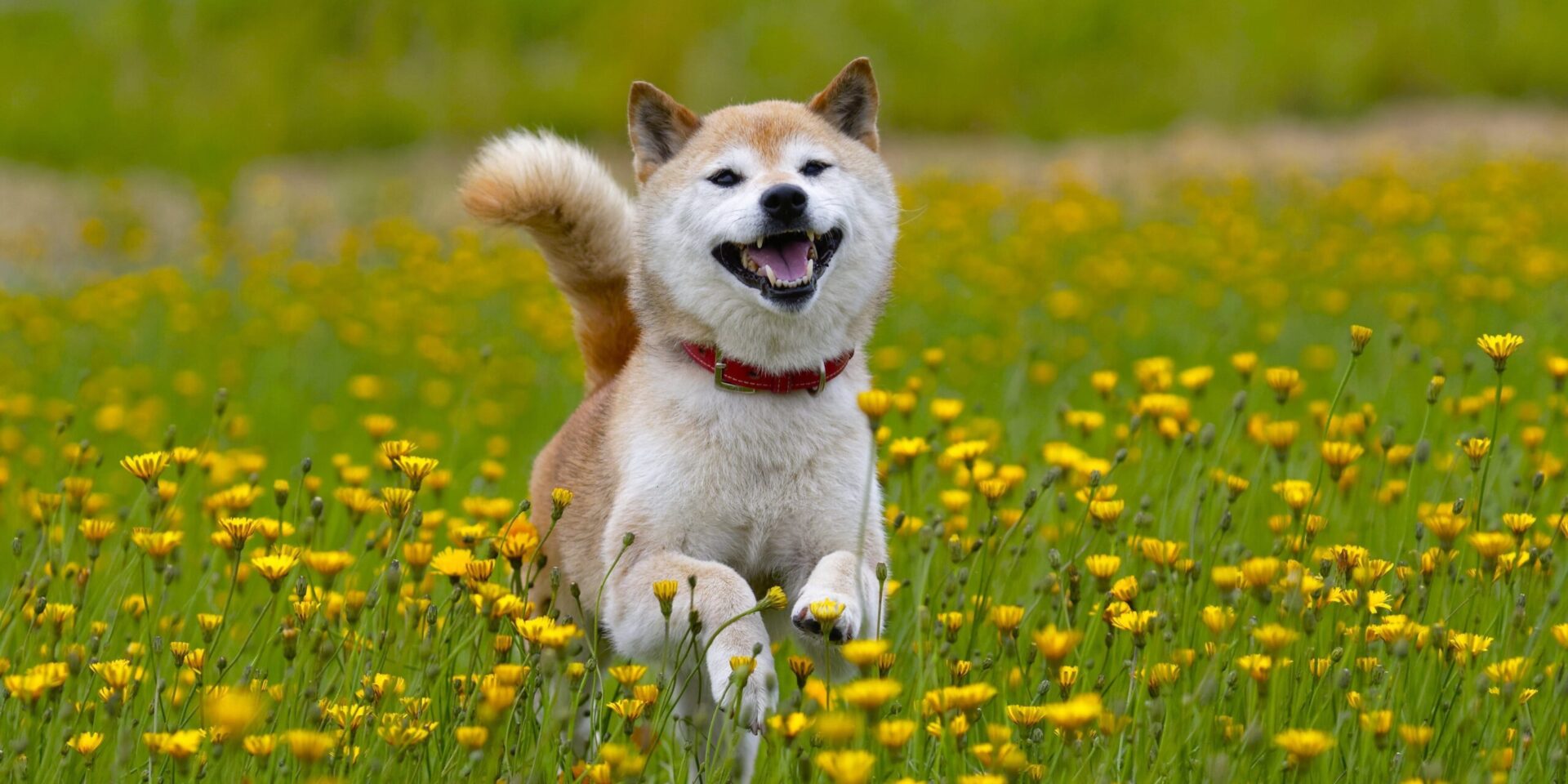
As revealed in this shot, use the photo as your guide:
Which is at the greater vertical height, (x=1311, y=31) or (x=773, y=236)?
(x=1311, y=31)

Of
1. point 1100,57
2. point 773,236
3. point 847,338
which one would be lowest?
point 847,338

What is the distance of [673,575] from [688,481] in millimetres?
276

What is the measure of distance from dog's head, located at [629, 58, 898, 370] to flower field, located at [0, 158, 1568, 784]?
0.44 meters

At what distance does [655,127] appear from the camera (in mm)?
4199

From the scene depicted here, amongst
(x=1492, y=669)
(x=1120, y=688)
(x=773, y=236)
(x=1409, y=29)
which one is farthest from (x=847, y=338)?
(x=1409, y=29)

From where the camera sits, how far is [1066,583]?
3.37m

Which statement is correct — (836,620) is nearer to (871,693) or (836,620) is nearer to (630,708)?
(630,708)

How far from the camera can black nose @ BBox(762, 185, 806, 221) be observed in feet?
11.7

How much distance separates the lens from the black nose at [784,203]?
3.57 m

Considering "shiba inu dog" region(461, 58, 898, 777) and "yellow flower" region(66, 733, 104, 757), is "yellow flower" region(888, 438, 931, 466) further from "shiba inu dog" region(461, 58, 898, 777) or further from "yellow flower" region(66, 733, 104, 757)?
"yellow flower" region(66, 733, 104, 757)

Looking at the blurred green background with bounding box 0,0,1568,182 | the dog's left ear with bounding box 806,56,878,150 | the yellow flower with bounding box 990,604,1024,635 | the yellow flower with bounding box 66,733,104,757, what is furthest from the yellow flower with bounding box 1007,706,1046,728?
the blurred green background with bounding box 0,0,1568,182

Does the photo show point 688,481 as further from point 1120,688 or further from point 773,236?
point 1120,688

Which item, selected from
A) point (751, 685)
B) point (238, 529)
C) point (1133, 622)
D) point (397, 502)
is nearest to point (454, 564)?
point (397, 502)

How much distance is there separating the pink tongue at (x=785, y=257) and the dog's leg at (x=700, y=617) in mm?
742
